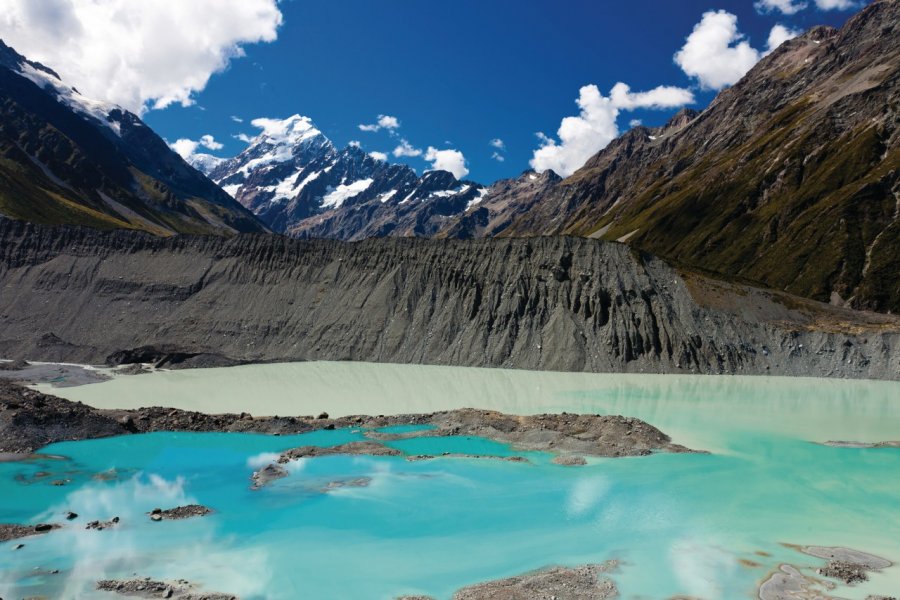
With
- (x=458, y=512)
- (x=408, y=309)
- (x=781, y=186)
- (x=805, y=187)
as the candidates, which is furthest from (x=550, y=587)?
(x=781, y=186)

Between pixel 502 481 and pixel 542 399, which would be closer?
pixel 502 481

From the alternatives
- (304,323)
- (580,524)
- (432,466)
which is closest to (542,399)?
(432,466)

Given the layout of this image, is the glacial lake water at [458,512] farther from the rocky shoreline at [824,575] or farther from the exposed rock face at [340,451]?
the exposed rock face at [340,451]

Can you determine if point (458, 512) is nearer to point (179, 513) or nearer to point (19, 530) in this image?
point (179, 513)

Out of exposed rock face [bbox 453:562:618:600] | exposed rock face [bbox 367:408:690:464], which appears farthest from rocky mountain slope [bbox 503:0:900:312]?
exposed rock face [bbox 453:562:618:600]

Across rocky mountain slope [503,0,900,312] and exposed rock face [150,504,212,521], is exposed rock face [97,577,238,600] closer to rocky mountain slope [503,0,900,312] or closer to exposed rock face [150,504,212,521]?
exposed rock face [150,504,212,521]

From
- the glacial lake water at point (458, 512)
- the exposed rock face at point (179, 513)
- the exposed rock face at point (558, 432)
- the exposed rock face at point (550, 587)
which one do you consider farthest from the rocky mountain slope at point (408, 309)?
the exposed rock face at point (550, 587)

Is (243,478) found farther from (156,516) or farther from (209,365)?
(209,365)

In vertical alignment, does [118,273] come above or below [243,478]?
above
